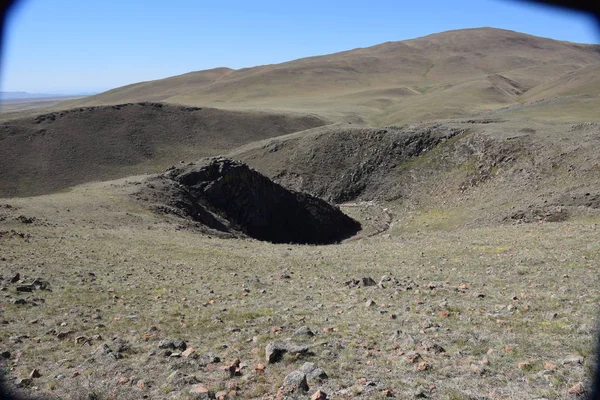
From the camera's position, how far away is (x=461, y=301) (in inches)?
384

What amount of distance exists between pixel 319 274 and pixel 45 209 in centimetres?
1512

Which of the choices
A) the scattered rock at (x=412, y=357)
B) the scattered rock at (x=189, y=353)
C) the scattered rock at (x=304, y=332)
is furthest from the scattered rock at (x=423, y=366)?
the scattered rock at (x=189, y=353)

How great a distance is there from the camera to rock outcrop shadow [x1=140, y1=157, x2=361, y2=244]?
29.0 meters

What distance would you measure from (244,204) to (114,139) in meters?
41.3

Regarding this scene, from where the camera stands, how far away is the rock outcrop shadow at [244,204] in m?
29.0

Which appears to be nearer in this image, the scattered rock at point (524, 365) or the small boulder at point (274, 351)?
the scattered rock at point (524, 365)

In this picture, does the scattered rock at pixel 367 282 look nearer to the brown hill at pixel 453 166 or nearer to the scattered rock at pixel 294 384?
the scattered rock at pixel 294 384

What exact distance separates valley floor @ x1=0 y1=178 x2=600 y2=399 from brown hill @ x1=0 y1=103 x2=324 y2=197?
41.0 m

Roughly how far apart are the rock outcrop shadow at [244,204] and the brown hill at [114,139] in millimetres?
27529

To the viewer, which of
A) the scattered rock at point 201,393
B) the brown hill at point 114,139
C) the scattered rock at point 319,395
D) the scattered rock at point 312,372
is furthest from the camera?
the brown hill at point 114,139

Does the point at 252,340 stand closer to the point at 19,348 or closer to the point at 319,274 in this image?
the point at 19,348

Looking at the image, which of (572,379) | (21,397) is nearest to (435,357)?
(572,379)

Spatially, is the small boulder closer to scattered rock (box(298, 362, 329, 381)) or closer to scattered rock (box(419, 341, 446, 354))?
scattered rock (box(298, 362, 329, 381))

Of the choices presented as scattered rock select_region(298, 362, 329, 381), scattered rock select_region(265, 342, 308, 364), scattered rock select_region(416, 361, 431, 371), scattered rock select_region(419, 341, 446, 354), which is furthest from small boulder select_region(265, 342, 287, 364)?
scattered rock select_region(419, 341, 446, 354)
